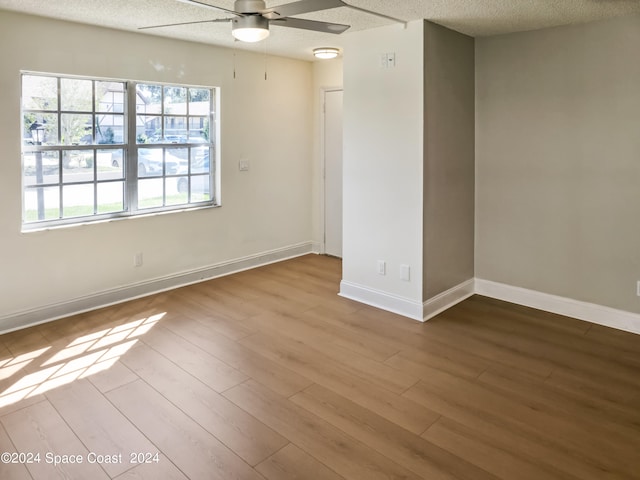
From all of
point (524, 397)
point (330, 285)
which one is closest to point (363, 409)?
point (524, 397)

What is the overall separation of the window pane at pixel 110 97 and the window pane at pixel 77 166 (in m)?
0.43

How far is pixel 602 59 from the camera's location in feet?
12.2

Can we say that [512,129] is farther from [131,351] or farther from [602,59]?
[131,351]

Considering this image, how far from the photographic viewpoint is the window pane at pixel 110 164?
4.28 m

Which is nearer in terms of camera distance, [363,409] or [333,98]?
[363,409]

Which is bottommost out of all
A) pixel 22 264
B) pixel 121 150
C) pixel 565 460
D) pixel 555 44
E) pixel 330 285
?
pixel 565 460

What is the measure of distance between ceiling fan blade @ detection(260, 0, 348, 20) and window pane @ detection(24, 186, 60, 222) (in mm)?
2661

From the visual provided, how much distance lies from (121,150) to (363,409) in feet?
10.6

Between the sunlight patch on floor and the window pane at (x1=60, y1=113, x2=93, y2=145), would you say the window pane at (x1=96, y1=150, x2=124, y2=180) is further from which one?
the sunlight patch on floor

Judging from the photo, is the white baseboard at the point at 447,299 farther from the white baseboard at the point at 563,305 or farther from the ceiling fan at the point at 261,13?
the ceiling fan at the point at 261,13

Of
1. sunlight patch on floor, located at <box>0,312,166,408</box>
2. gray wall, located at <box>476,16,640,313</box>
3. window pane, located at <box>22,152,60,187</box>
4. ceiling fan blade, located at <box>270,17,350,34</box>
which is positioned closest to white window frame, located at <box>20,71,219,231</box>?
window pane, located at <box>22,152,60,187</box>

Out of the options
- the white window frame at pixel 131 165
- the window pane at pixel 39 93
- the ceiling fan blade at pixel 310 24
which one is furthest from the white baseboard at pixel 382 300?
the window pane at pixel 39 93

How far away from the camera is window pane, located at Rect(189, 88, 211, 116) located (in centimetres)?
488

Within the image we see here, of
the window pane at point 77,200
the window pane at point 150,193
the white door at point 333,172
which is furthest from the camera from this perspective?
the white door at point 333,172
